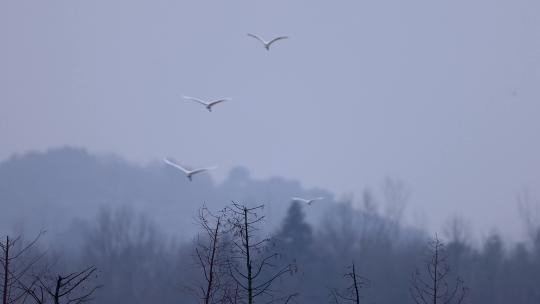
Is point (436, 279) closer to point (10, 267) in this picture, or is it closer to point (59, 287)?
point (59, 287)

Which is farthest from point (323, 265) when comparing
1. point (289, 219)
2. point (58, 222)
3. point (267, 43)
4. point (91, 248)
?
point (58, 222)

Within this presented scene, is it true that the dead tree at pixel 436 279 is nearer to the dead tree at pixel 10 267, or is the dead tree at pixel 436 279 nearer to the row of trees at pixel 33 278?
the row of trees at pixel 33 278

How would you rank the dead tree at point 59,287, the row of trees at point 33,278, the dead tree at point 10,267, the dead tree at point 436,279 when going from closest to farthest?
1. the dead tree at point 59,287
2. the row of trees at point 33,278
3. the dead tree at point 10,267
4. the dead tree at point 436,279

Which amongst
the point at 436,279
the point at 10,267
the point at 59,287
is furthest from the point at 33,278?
the point at 436,279

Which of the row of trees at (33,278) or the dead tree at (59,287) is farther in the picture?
the row of trees at (33,278)

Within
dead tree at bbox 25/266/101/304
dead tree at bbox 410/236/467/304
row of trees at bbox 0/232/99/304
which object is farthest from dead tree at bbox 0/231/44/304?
dead tree at bbox 410/236/467/304

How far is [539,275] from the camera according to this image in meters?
59.5

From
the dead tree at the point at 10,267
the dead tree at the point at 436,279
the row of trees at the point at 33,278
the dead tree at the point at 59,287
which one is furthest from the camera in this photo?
the dead tree at the point at 436,279

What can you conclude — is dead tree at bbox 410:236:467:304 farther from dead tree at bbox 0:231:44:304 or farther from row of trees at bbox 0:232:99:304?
dead tree at bbox 0:231:44:304

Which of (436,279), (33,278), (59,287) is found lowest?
(59,287)

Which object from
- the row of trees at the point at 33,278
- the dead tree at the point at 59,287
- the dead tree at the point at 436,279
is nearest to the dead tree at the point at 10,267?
the row of trees at the point at 33,278

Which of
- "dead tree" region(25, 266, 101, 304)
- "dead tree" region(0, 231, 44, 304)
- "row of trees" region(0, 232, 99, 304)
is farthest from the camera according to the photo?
"dead tree" region(0, 231, 44, 304)

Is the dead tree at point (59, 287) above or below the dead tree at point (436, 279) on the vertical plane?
below

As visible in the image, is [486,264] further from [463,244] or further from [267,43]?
[267,43]
